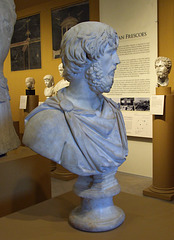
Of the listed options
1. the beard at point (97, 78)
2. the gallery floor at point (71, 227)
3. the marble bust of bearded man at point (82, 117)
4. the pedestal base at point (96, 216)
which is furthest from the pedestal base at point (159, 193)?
the beard at point (97, 78)

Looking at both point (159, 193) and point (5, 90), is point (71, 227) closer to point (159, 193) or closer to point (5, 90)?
point (5, 90)

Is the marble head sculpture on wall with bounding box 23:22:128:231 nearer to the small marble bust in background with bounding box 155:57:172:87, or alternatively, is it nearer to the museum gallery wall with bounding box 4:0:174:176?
the small marble bust in background with bounding box 155:57:172:87

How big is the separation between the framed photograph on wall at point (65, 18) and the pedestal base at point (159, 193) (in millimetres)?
4024

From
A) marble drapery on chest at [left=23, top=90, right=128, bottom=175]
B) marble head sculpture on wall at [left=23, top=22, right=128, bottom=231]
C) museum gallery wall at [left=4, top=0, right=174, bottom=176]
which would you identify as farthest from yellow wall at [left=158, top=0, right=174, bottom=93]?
marble drapery on chest at [left=23, top=90, right=128, bottom=175]

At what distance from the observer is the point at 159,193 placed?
4.74m

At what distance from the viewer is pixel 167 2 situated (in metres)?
5.39

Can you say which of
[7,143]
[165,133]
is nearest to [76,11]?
[165,133]

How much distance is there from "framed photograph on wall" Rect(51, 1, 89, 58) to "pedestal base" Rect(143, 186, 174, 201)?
402cm

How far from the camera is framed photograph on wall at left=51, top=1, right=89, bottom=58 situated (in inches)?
266

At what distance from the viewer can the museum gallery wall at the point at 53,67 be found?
5.48 m

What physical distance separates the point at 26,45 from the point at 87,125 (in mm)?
6829

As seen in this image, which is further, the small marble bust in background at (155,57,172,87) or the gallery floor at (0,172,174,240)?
the small marble bust in background at (155,57,172,87)

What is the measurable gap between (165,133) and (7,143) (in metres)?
2.58

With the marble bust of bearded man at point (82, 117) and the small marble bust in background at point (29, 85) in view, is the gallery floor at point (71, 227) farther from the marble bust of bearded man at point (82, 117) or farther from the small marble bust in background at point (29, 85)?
the small marble bust in background at point (29, 85)
